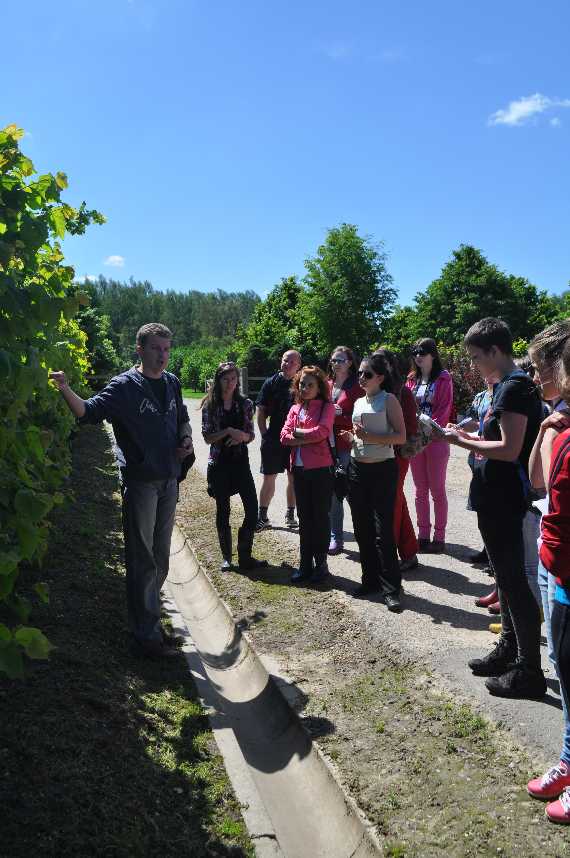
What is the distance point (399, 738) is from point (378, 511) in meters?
2.15

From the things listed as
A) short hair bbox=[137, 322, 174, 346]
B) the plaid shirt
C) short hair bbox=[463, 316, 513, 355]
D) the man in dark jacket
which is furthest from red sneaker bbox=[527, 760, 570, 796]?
the plaid shirt

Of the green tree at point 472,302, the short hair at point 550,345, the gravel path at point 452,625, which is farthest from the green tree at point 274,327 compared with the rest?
the short hair at point 550,345

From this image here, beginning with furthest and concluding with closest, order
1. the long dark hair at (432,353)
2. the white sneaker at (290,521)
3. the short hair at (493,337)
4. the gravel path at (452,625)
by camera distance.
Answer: the white sneaker at (290,521)
the long dark hair at (432,353)
the short hair at (493,337)
the gravel path at (452,625)

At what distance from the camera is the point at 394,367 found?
19.1ft

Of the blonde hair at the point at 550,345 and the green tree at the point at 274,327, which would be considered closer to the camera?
the blonde hair at the point at 550,345

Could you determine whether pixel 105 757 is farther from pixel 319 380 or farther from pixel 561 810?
pixel 319 380

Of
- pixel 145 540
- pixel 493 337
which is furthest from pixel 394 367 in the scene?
pixel 145 540

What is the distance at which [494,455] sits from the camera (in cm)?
398

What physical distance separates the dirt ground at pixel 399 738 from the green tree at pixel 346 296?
31668 mm

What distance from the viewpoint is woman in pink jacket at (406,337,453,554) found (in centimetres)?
700

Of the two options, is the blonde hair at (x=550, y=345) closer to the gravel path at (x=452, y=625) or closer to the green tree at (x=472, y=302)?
the gravel path at (x=452, y=625)

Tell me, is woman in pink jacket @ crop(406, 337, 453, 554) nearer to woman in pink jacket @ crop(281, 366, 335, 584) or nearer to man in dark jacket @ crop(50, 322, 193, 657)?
woman in pink jacket @ crop(281, 366, 335, 584)

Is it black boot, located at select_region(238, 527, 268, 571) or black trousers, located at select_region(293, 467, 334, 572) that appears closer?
black trousers, located at select_region(293, 467, 334, 572)

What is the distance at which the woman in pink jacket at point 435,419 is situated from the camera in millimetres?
7004
